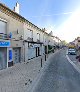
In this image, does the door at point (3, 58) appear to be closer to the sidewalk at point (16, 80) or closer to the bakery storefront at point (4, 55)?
the bakery storefront at point (4, 55)

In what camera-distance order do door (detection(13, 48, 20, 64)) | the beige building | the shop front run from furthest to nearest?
1. door (detection(13, 48, 20, 64))
2. the shop front
3. the beige building

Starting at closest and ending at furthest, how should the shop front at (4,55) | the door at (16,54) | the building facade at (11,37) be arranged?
the building facade at (11,37) < the shop front at (4,55) < the door at (16,54)

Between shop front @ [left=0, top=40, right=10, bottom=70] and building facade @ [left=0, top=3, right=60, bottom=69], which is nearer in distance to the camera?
building facade @ [left=0, top=3, right=60, bottom=69]

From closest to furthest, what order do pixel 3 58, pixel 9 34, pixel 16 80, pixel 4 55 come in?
pixel 16 80
pixel 3 58
pixel 4 55
pixel 9 34

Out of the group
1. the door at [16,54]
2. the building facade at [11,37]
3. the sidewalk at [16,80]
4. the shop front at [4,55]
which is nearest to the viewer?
the sidewalk at [16,80]

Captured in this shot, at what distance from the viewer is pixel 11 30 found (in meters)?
21.0

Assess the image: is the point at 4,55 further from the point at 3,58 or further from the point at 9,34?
the point at 9,34

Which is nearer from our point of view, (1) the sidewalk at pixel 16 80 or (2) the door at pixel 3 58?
(1) the sidewalk at pixel 16 80

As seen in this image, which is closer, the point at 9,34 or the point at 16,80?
the point at 16,80

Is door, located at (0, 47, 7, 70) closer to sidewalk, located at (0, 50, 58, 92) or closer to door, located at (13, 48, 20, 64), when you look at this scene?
sidewalk, located at (0, 50, 58, 92)

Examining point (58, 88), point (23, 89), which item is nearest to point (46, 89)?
point (58, 88)

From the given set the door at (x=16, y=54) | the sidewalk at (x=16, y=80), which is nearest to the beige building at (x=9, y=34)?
the door at (x=16, y=54)

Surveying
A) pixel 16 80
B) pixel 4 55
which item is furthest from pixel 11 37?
pixel 16 80

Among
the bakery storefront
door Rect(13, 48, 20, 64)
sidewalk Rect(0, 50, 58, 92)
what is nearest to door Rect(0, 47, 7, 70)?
the bakery storefront
